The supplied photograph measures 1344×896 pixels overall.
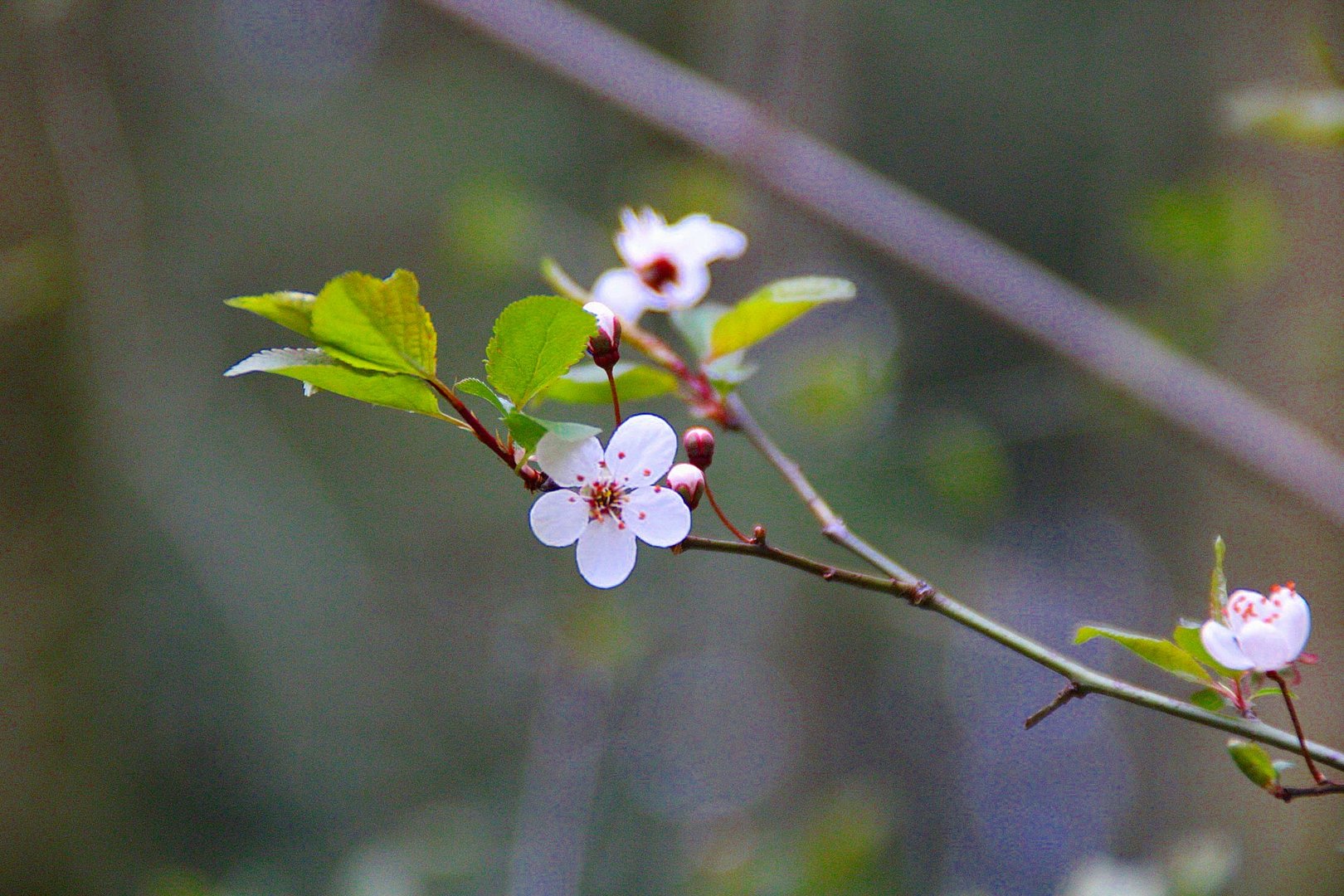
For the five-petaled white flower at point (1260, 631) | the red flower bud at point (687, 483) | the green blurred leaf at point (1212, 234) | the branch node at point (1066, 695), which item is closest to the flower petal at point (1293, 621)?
the five-petaled white flower at point (1260, 631)

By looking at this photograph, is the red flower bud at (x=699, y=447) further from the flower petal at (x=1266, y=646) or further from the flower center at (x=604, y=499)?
the flower petal at (x=1266, y=646)

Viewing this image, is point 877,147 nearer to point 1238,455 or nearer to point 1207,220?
point 1207,220

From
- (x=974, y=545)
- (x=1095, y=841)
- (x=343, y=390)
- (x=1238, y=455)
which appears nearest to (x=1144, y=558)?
(x=1095, y=841)

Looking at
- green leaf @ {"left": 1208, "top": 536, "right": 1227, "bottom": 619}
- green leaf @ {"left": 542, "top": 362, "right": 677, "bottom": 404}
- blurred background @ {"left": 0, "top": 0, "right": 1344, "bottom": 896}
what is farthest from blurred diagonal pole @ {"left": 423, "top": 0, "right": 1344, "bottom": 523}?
green leaf @ {"left": 1208, "top": 536, "right": 1227, "bottom": 619}

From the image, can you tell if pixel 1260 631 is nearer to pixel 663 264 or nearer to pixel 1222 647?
pixel 1222 647

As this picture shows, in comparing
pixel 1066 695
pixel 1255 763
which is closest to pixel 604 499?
pixel 1066 695

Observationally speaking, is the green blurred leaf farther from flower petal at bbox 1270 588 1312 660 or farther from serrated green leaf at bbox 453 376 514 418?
serrated green leaf at bbox 453 376 514 418
